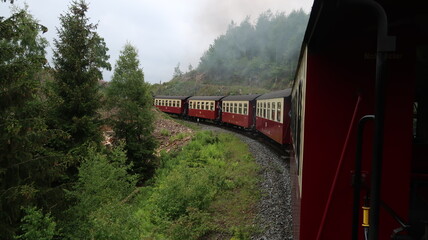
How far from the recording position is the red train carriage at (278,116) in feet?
38.4

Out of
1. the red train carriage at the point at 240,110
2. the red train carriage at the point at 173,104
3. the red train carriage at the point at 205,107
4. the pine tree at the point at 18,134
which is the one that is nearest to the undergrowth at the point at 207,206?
the pine tree at the point at 18,134

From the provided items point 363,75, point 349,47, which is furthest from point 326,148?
point 349,47

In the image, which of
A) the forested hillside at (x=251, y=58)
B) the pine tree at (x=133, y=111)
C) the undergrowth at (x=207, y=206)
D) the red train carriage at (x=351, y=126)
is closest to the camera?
the red train carriage at (x=351, y=126)

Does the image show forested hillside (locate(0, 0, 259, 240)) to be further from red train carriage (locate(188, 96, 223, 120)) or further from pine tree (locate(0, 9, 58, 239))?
red train carriage (locate(188, 96, 223, 120))

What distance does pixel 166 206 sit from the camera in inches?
368

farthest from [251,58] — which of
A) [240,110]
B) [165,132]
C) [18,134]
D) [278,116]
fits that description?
[18,134]

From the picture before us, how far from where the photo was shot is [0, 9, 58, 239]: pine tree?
7.23 metres

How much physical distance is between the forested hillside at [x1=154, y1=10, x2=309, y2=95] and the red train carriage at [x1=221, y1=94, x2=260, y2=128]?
119 ft

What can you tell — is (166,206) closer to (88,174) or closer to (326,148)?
(88,174)

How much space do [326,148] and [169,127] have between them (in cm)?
2561

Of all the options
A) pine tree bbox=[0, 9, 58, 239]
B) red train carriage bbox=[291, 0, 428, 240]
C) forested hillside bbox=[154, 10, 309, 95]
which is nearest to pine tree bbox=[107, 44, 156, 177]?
pine tree bbox=[0, 9, 58, 239]

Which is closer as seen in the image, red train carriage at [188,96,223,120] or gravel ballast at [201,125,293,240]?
gravel ballast at [201,125,293,240]

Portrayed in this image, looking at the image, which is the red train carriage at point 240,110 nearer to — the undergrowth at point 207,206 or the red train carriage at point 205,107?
Answer: the red train carriage at point 205,107

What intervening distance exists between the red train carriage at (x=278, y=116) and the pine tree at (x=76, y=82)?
7.30 m
